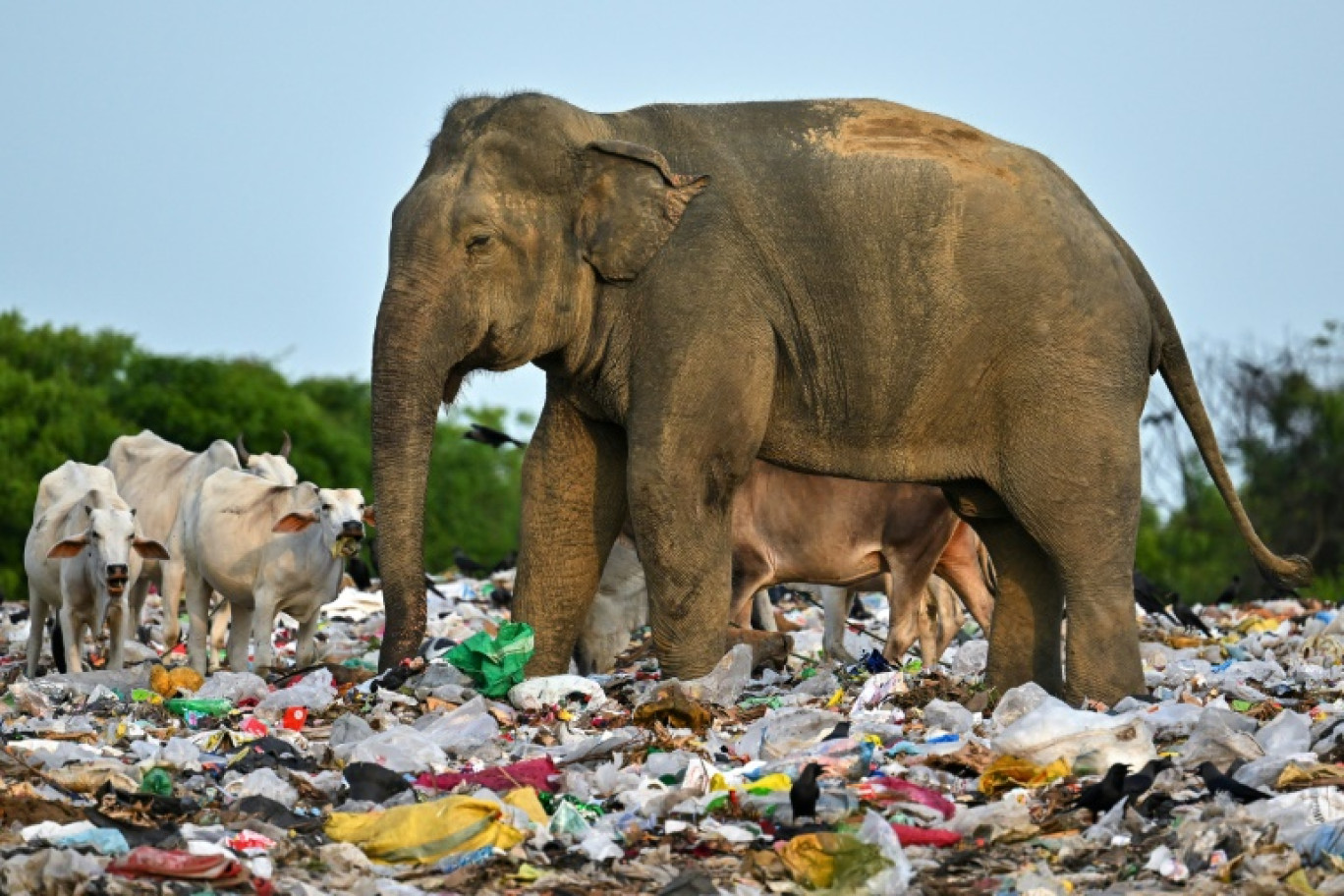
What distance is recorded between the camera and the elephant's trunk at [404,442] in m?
8.03

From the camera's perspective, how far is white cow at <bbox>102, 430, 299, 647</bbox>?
12.0 meters

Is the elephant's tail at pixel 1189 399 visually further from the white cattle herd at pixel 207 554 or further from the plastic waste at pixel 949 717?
the white cattle herd at pixel 207 554

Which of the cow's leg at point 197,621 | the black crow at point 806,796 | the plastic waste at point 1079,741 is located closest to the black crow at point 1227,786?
the plastic waste at point 1079,741

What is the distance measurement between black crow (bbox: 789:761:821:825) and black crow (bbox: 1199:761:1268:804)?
108 centimetres

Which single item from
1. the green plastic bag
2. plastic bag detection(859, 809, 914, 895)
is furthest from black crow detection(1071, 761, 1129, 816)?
the green plastic bag

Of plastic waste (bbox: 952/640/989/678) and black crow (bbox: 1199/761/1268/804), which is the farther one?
plastic waste (bbox: 952/640/989/678)

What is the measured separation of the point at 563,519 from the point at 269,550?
2.31m

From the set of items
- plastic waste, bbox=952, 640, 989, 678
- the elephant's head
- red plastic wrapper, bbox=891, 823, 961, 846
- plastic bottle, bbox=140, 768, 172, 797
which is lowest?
plastic waste, bbox=952, 640, 989, 678

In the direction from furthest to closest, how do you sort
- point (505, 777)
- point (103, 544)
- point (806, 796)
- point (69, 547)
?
point (69, 547)
point (103, 544)
point (505, 777)
point (806, 796)

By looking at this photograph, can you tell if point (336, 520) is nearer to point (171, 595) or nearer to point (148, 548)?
point (148, 548)

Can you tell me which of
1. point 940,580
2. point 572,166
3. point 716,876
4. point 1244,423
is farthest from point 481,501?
point 716,876

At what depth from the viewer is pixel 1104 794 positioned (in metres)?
6.20

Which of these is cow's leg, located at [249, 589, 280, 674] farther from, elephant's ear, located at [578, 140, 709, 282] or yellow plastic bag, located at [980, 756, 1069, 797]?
yellow plastic bag, located at [980, 756, 1069, 797]

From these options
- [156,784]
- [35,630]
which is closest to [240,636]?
[35,630]
